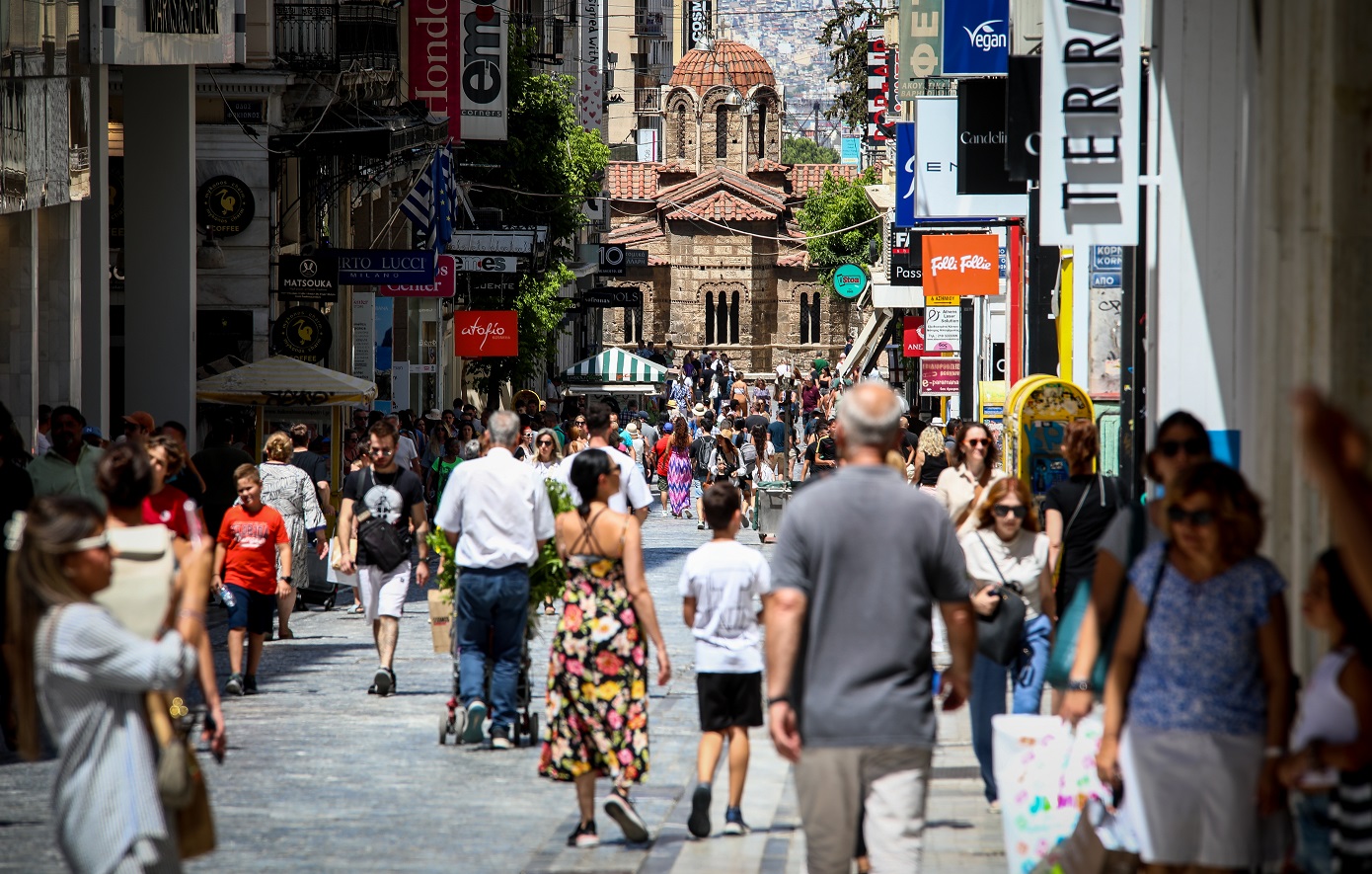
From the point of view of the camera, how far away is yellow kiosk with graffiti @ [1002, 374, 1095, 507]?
13250 millimetres

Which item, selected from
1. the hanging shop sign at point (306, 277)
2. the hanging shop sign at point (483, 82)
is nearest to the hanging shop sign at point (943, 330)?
the hanging shop sign at point (483, 82)

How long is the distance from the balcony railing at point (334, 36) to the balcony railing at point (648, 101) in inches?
3829

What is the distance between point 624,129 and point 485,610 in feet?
362

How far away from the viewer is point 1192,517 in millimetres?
5230

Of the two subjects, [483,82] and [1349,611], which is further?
[483,82]

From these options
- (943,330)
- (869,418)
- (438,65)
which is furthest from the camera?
(438,65)

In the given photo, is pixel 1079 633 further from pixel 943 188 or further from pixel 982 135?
pixel 943 188

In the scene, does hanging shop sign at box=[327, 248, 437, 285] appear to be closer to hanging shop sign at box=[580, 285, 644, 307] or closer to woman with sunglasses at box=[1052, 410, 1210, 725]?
woman with sunglasses at box=[1052, 410, 1210, 725]

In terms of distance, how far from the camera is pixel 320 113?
27.3 meters

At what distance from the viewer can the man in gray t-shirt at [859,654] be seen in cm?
543

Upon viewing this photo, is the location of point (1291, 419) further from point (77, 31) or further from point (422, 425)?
point (422, 425)

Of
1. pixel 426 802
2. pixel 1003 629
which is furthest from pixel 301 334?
pixel 1003 629

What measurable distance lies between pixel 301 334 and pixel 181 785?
21.1 metres

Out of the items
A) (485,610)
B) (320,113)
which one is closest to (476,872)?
(485,610)
